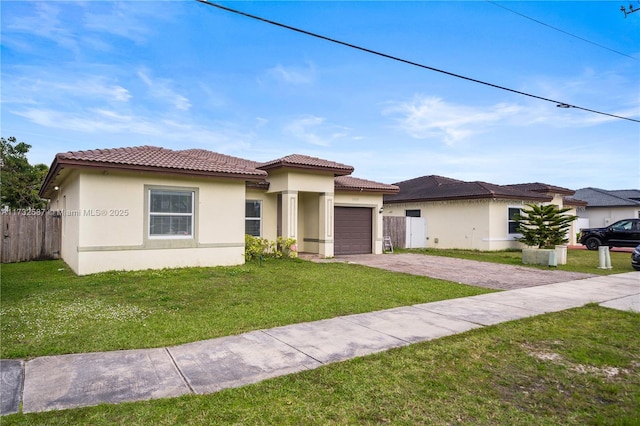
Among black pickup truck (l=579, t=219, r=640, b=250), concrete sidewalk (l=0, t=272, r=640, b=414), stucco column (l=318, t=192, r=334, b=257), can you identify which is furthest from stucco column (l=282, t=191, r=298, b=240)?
black pickup truck (l=579, t=219, r=640, b=250)

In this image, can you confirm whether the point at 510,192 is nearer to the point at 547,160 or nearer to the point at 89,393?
the point at 547,160

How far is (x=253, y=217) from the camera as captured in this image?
15.8m

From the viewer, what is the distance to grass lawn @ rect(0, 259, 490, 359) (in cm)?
539

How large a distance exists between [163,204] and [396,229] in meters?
13.6

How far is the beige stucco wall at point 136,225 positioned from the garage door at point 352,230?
586 cm

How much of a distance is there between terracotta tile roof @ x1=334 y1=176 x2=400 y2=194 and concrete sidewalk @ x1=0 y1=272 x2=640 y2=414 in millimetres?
10234

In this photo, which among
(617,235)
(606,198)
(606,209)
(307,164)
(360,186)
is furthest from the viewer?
(606,198)

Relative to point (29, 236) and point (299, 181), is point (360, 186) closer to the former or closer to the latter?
point (299, 181)

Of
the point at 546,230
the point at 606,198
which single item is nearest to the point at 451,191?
the point at 546,230

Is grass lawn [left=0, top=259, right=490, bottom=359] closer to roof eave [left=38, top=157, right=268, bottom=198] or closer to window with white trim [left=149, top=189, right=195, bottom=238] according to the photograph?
window with white trim [left=149, top=189, right=195, bottom=238]

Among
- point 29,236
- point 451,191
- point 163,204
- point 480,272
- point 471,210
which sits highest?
point 451,191

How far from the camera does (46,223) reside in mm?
14828

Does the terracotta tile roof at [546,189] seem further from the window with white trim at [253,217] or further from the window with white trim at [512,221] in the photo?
the window with white trim at [253,217]

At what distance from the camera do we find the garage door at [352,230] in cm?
1770
